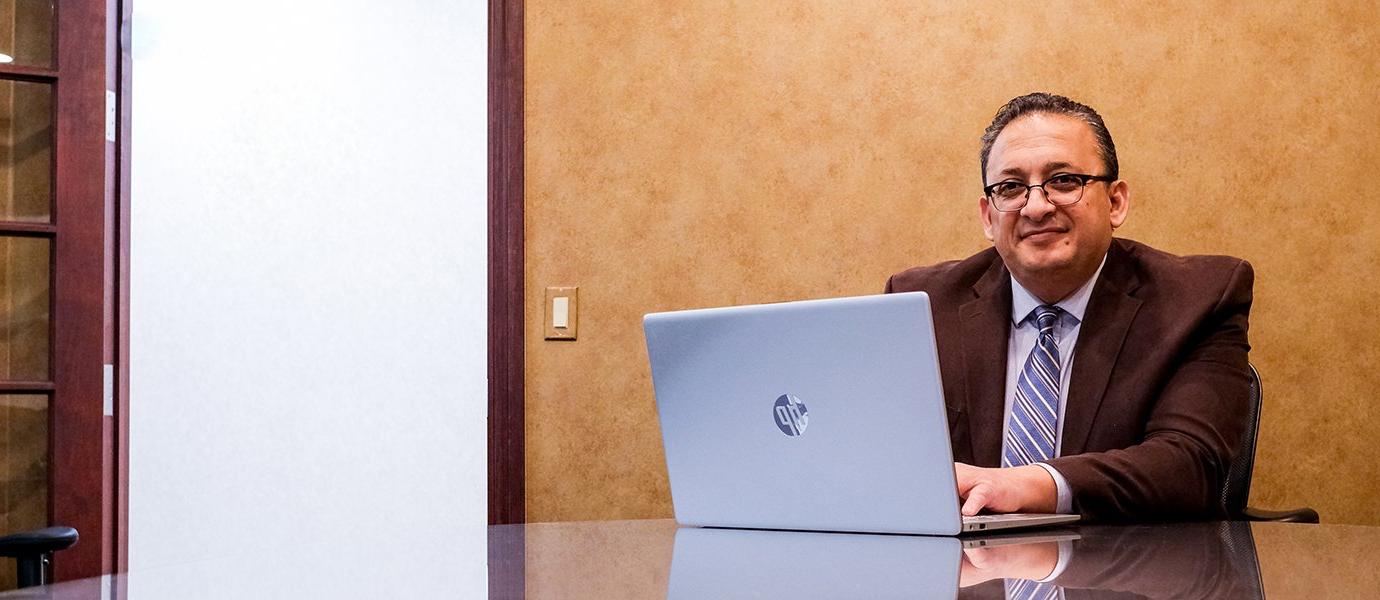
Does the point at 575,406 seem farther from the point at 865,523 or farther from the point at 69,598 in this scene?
the point at 69,598

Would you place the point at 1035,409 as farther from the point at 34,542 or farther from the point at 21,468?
the point at 21,468

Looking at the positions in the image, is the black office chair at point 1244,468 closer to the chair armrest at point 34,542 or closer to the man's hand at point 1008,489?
the man's hand at point 1008,489

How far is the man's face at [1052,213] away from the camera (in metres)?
2.07

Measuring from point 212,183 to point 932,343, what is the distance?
334 cm

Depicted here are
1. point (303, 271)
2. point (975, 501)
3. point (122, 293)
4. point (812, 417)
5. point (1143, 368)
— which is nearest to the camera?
point (812, 417)

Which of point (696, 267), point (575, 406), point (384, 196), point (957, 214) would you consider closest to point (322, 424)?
point (384, 196)

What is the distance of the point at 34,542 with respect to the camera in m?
2.09

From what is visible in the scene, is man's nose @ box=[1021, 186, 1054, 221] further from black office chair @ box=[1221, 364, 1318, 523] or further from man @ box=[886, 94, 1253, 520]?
black office chair @ box=[1221, 364, 1318, 523]

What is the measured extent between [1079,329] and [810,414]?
0.84 meters

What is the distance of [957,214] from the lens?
2932 mm

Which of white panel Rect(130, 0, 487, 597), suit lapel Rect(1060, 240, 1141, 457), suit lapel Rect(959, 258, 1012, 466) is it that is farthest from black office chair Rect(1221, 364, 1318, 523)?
white panel Rect(130, 0, 487, 597)

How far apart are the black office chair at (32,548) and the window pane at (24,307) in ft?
3.11

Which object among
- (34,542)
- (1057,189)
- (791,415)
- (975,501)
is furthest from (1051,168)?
(34,542)

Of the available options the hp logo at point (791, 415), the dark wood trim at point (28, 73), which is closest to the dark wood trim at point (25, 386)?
the dark wood trim at point (28, 73)
